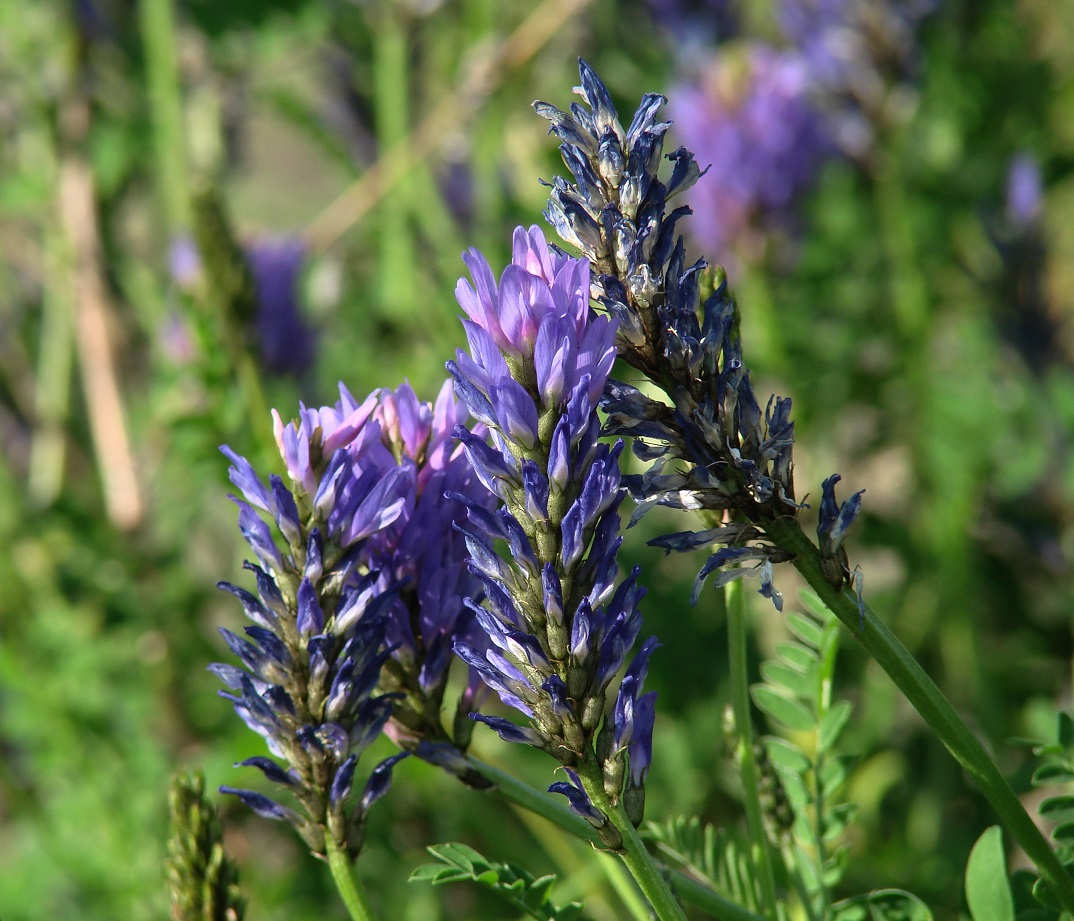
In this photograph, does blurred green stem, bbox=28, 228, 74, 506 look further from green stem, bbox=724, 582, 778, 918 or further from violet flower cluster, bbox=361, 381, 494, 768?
green stem, bbox=724, 582, 778, 918

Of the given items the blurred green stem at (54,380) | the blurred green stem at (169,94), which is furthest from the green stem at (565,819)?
the blurred green stem at (54,380)

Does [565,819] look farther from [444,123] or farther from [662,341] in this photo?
[444,123]

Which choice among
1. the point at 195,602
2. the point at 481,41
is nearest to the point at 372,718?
the point at 195,602

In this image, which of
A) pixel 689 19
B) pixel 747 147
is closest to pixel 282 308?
pixel 747 147

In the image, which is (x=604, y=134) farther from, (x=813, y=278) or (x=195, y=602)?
(x=813, y=278)

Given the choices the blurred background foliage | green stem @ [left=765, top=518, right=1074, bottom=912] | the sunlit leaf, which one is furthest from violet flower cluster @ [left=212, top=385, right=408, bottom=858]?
the blurred background foliage

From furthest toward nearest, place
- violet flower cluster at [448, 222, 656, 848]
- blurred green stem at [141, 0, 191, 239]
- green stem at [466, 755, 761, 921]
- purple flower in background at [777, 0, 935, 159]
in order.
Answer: purple flower in background at [777, 0, 935, 159], blurred green stem at [141, 0, 191, 239], green stem at [466, 755, 761, 921], violet flower cluster at [448, 222, 656, 848]

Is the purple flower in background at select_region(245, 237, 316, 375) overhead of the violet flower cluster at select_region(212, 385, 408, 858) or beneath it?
overhead
